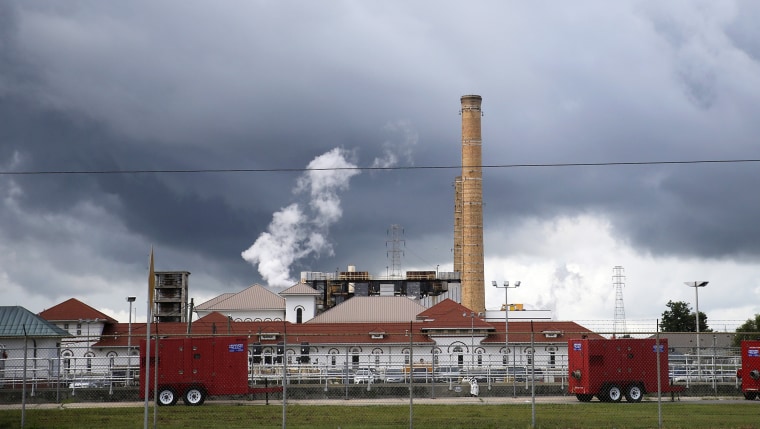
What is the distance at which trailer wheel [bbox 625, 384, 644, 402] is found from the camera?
36.7 m

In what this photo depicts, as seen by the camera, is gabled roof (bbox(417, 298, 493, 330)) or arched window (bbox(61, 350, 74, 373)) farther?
gabled roof (bbox(417, 298, 493, 330))

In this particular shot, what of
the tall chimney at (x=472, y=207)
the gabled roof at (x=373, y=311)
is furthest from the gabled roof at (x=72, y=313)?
the tall chimney at (x=472, y=207)

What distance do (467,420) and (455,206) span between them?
340 feet

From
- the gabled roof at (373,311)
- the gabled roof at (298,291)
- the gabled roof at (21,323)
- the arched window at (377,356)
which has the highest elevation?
the gabled roof at (298,291)

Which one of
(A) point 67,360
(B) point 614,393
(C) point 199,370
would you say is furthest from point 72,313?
(B) point 614,393

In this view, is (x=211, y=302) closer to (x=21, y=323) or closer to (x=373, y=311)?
(x=373, y=311)

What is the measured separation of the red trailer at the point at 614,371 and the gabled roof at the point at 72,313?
6600 cm

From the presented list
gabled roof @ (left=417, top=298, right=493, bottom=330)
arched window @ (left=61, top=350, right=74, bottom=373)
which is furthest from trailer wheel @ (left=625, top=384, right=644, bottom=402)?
gabled roof @ (left=417, top=298, right=493, bottom=330)

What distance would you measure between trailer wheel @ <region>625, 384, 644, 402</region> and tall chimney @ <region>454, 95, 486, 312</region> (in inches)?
2784

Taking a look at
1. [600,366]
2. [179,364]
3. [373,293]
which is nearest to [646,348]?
[600,366]

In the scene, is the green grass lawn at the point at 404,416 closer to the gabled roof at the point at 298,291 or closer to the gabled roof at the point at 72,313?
the gabled roof at the point at 72,313

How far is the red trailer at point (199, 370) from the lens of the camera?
34562mm

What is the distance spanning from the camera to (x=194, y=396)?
3462 centimetres

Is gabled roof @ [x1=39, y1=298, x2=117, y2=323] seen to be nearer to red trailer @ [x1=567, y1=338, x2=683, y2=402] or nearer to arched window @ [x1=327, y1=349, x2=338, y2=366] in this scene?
arched window @ [x1=327, y1=349, x2=338, y2=366]
